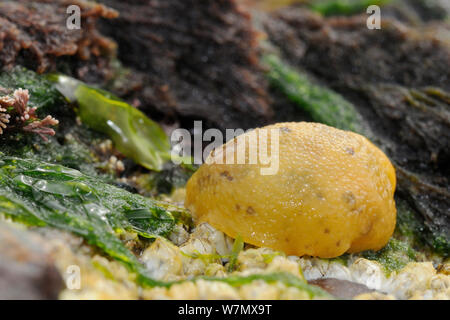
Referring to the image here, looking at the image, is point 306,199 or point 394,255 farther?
point 394,255

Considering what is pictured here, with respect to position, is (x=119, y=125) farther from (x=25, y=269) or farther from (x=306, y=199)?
(x=25, y=269)

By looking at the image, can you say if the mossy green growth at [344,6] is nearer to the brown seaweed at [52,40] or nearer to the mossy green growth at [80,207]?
the brown seaweed at [52,40]

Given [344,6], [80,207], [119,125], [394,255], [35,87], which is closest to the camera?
[80,207]

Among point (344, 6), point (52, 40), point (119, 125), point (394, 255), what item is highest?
point (344, 6)

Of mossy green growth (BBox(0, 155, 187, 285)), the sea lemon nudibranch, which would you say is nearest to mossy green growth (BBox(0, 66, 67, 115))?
mossy green growth (BBox(0, 155, 187, 285))

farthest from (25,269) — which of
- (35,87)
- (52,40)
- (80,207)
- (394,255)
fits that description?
(52,40)

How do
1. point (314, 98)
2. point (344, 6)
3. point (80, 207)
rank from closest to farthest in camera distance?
1. point (80, 207)
2. point (314, 98)
3. point (344, 6)

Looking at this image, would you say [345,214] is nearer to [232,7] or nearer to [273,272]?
[273,272]

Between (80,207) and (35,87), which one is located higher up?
(35,87)
